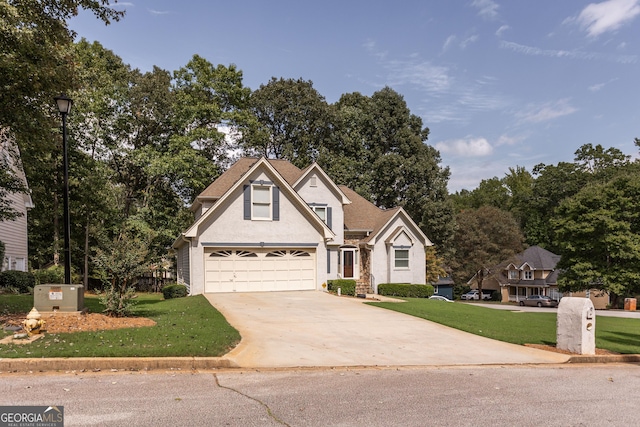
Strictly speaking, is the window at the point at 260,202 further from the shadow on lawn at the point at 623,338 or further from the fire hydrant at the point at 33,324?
the shadow on lawn at the point at 623,338

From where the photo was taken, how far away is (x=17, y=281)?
2109 centimetres

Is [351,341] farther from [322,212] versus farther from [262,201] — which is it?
[322,212]

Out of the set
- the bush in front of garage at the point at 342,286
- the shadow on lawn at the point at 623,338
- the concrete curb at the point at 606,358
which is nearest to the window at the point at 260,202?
the bush in front of garage at the point at 342,286

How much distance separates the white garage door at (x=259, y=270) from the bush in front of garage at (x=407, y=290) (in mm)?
5525

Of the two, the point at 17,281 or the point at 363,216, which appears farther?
the point at 363,216

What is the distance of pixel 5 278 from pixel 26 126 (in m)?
11.5

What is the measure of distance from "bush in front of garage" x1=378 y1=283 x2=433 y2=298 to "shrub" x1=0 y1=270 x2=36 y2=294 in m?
18.8

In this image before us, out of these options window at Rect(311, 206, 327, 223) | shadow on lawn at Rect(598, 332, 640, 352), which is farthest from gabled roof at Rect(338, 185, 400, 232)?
shadow on lawn at Rect(598, 332, 640, 352)

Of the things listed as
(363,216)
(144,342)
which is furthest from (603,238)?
(144,342)

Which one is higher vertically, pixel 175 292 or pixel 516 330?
pixel 175 292

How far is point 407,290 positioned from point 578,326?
1667 centimetres

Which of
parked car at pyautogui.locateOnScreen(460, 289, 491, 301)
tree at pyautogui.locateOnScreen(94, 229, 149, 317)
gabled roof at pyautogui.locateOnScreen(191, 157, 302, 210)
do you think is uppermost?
gabled roof at pyautogui.locateOnScreen(191, 157, 302, 210)

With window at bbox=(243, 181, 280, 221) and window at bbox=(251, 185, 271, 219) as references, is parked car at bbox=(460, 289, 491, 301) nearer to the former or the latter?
window at bbox=(243, 181, 280, 221)

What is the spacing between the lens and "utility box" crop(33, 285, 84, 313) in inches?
456
